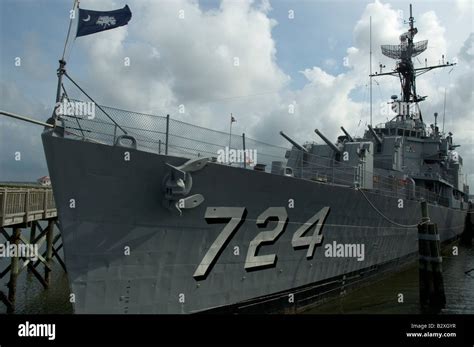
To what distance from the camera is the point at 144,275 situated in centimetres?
618

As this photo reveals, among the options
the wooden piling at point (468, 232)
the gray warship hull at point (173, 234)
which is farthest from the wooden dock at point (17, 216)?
the wooden piling at point (468, 232)

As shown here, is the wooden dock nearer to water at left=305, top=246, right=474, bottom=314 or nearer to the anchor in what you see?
the anchor

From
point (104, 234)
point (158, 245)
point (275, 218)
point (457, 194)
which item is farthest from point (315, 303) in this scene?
point (457, 194)

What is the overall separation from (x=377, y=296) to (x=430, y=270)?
1602 mm

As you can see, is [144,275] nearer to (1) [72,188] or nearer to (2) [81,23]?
(1) [72,188]

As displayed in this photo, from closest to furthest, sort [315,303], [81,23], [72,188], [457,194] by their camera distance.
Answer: [72,188], [81,23], [315,303], [457,194]

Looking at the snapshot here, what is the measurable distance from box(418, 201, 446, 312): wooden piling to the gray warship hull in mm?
3054

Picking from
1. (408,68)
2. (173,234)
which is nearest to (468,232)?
(408,68)

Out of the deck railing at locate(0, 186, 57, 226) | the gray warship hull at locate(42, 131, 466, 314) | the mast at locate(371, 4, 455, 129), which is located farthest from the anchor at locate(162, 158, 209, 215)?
the mast at locate(371, 4, 455, 129)

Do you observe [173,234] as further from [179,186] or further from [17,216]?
[17,216]

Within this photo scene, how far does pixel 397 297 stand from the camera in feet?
37.0

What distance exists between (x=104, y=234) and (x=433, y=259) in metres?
8.43

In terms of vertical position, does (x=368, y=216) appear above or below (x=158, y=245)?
above

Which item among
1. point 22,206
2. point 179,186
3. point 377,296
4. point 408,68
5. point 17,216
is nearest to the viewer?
point 179,186
